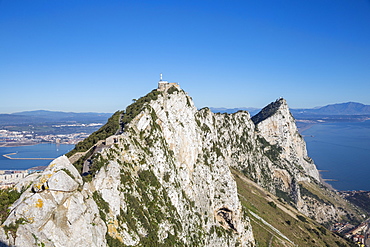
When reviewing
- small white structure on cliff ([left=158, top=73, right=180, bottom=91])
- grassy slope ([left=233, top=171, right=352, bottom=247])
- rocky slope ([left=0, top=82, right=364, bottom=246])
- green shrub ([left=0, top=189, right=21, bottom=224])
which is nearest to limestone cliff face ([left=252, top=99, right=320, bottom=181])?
grassy slope ([left=233, top=171, right=352, bottom=247])

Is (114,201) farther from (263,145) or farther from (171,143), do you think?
(263,145)

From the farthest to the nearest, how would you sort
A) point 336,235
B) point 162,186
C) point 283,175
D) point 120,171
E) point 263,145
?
1. point 263,145
2. point 283,175
3. point 336,235
4. point 162,186
5. point 120,171

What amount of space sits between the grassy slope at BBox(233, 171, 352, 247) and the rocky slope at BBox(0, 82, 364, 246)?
13.0 m

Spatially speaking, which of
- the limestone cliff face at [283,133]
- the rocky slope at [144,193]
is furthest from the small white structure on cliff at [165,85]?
the limestone cliff face at [283,133]

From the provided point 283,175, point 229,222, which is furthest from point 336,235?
point 229,222

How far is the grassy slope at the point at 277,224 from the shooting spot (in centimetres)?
7081

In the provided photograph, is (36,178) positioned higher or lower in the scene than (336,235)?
higher

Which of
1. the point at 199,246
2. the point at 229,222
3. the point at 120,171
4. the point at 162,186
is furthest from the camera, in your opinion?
the point at 229,222

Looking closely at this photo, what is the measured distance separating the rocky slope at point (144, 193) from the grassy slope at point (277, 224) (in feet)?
42.6

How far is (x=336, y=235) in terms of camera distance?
98875 millimetres

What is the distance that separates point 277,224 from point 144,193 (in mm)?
62418

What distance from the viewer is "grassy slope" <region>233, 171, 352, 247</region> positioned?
232 ft

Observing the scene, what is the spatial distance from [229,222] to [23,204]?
48.4 meters

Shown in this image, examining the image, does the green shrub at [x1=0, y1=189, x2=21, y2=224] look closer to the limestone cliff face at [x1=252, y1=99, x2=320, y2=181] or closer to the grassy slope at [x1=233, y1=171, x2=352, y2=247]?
the grassy slope at [x1=233, y1=171, x2=352, y2=247]
